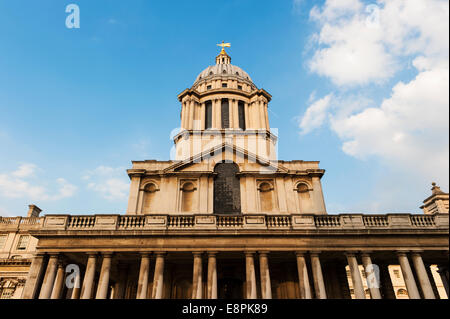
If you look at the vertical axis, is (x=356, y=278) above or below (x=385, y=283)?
below

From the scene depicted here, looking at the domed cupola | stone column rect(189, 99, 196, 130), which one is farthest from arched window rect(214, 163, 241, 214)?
the domed cupola

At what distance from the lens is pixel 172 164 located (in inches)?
1045

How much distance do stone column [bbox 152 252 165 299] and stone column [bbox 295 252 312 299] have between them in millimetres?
7808

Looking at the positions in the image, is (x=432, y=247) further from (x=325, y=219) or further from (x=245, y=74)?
(x=245, y=74)

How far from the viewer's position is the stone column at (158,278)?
54.9ft

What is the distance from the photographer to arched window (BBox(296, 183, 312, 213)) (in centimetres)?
2483

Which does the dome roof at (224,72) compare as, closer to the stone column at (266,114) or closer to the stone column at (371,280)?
the stone column at (266,114)

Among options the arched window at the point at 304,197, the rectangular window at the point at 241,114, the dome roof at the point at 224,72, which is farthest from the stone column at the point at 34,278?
the dome roof at the point at 224,72

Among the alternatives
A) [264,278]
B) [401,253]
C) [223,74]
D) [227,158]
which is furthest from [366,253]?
[223,74]

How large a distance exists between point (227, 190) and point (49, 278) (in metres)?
13.7

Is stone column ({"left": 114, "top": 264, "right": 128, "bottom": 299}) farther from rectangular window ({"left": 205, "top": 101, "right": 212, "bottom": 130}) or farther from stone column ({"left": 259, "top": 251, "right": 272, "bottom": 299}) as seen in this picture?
rectangular window ({"left": 205, "top": 101, "right": 212, "bottom": 130})

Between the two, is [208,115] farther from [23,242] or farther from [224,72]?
[23,242]

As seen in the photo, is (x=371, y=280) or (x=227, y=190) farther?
(x=227, y=190)

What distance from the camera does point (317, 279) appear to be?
17.3 meters
